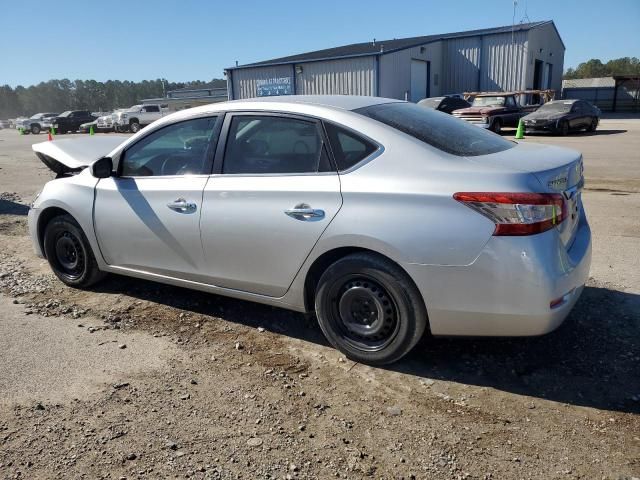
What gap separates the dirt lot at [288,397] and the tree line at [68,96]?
126 metres

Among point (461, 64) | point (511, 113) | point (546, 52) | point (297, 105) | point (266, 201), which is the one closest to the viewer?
point (266, 201)

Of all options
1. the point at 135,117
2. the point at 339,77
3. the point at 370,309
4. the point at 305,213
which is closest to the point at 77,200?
the point at 305,213

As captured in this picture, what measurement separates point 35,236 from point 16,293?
565 millimetres

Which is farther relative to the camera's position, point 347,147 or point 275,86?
point 275,86

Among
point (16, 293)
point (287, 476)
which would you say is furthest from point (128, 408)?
point (16, 293)

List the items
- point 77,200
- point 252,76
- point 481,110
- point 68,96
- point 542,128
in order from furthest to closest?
point 68,96
point 252,76
point 481,110
point 542,128
point 77,200

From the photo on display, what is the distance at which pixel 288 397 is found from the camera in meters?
3.12

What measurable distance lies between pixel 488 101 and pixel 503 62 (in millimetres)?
13582

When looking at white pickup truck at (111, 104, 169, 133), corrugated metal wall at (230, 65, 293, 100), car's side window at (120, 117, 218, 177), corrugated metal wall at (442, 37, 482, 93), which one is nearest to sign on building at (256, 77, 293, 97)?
corrugated metal wall at (230, 65, 293, 100)

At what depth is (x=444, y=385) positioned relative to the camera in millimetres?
3207

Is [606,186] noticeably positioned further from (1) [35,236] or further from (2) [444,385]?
(1) [35,236]

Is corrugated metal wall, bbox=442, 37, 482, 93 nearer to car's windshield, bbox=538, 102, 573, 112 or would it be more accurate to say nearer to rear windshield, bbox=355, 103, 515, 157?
car's windshield, bbox=538, 102, 573, 112

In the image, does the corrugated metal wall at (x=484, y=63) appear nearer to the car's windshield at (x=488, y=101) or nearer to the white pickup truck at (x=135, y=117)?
the car's windshield at (x=488, y=101)

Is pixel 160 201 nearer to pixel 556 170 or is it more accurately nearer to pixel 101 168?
pixel 101 168
